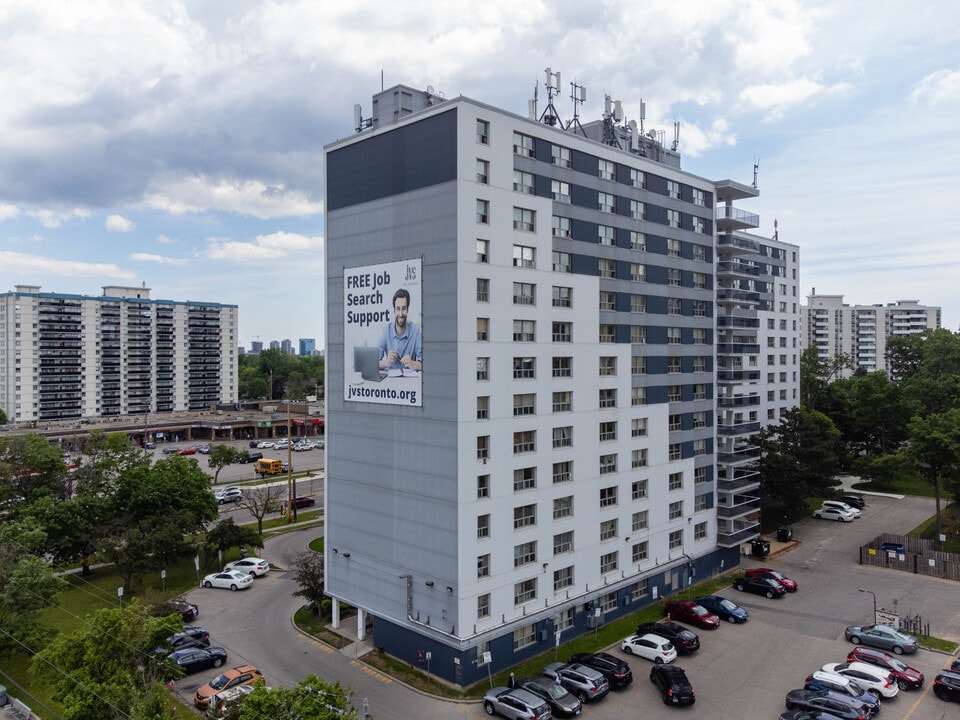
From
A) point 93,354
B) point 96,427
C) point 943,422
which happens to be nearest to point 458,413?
point 943,422

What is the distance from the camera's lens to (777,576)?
152 ft

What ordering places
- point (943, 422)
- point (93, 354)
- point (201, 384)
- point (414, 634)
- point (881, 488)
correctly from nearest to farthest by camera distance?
point (414, 634), point (943, 422), point (881, 488), point (93, 354), point (201, 384)

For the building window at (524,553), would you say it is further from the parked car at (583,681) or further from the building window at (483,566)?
the parked car at (583,681)

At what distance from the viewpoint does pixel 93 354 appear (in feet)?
410

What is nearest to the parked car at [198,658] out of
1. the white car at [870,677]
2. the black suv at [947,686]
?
the white car at [870,677]

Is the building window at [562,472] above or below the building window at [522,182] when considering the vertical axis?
below

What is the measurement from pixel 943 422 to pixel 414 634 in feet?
161

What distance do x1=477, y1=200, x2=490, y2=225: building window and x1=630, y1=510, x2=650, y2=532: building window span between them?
21346mm

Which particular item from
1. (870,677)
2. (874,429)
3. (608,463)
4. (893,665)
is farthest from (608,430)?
(874,429)

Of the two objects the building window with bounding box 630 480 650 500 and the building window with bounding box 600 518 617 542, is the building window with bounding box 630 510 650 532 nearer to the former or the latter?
the building window with bounding box 630 480 650 500

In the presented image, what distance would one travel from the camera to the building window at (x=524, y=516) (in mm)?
34688

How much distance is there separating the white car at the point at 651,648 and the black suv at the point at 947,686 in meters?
12.3

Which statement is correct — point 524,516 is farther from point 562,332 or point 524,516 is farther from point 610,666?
point 562,332

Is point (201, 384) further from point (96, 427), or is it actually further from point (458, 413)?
point (458, 413)
